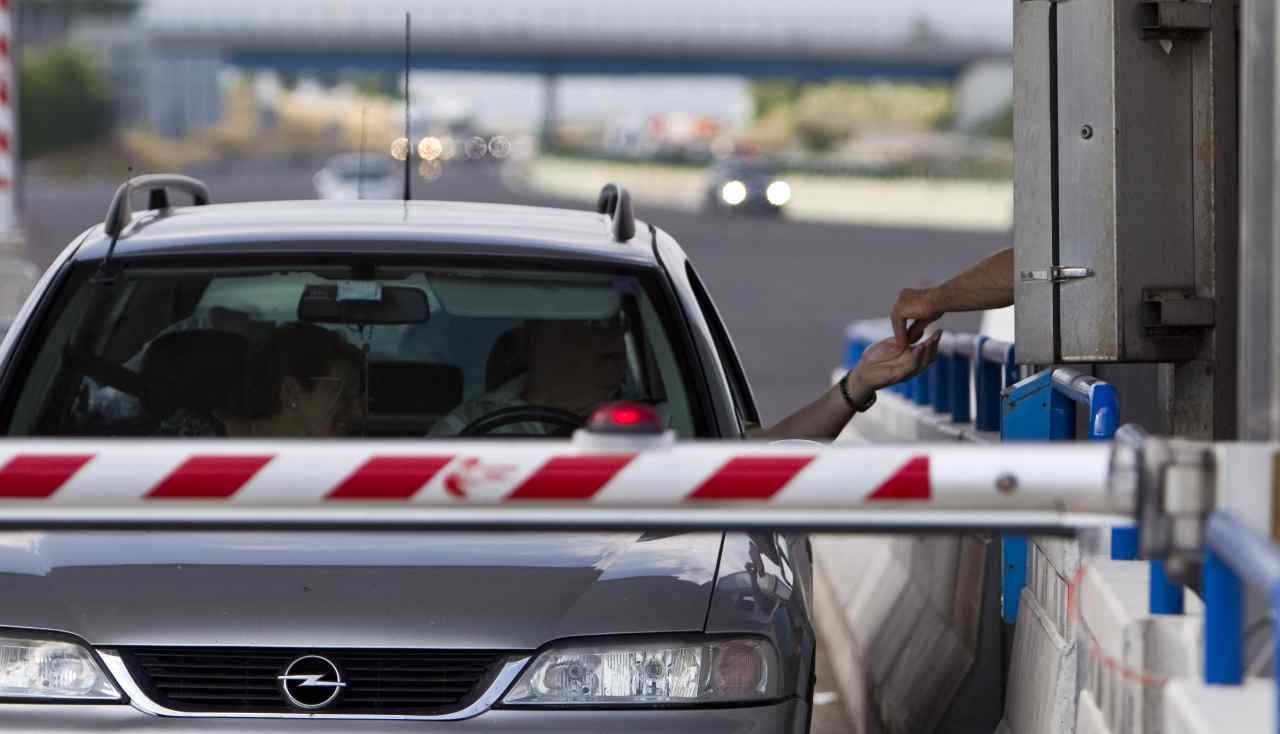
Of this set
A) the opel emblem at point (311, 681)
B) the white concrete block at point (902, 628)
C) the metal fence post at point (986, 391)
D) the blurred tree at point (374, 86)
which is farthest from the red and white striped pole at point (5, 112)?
the blurred tree at point (374, 86)

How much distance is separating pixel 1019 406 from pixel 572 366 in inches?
56.2

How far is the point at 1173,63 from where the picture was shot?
6172 mm

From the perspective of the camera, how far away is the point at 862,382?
5.52m

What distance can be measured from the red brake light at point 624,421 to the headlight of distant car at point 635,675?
1143 mm

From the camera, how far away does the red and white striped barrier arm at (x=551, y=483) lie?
116 inches

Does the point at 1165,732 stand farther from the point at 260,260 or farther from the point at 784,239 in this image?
the point at 784,239

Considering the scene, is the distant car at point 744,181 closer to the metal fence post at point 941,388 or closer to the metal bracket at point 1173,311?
the metal fence post at point 941,388

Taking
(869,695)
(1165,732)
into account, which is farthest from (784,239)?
(1165,732)

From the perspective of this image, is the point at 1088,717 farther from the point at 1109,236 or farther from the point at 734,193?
the point at 734,193

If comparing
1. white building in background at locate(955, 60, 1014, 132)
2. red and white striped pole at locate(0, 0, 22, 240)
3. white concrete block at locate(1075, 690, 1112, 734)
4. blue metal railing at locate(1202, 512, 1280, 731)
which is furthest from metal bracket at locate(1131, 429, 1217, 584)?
white building in background at locate(955, 60, 1014, 132)

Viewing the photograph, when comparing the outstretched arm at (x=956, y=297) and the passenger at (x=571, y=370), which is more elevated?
the outstretched arm at (x=956, y=297)

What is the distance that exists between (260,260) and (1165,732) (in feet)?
7.66

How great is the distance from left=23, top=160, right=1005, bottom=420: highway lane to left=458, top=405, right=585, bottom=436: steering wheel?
1034 centimetres

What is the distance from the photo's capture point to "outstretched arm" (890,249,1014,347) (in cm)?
567
